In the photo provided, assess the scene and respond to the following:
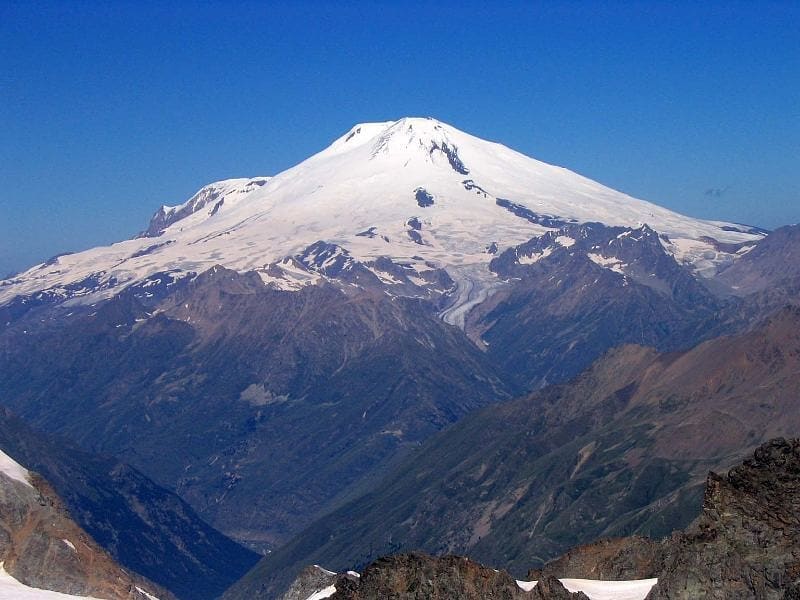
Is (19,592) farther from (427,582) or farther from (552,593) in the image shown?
(552,593)

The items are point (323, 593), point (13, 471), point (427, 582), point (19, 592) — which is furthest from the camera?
point (13, 471)

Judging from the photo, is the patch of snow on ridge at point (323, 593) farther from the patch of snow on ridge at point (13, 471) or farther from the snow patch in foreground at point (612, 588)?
the patch of snow on ridge at point (13, 471)

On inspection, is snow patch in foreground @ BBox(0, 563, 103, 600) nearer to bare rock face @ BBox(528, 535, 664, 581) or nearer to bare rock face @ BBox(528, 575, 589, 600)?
bare rock face @ BBox(528, 575, 589, 600)

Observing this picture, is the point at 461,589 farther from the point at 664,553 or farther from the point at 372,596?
the point at 664,553

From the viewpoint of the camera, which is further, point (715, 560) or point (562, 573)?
point (562, 573)

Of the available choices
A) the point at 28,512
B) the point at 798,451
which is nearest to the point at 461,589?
the point at 798,451

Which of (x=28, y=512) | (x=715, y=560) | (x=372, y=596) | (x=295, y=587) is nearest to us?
(x=715, y=560)

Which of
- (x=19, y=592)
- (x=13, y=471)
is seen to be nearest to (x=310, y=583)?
(x=13, y=471)
